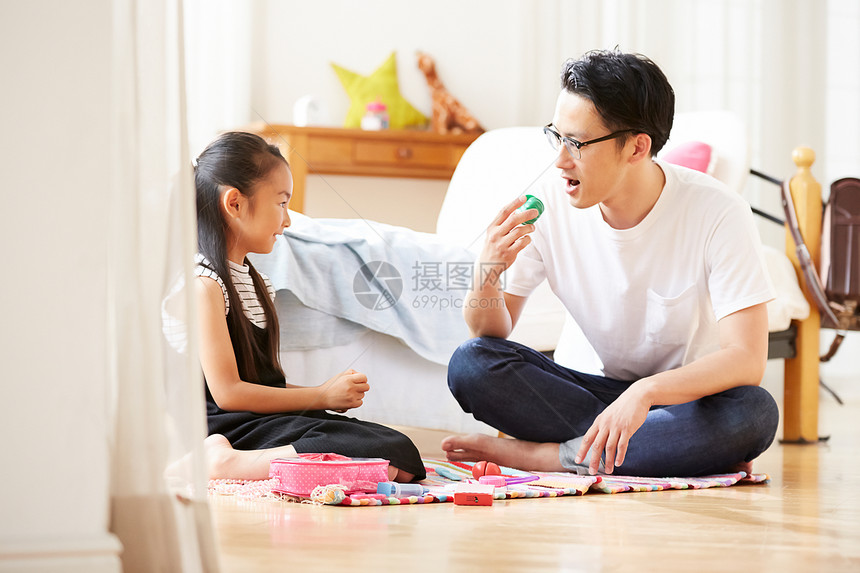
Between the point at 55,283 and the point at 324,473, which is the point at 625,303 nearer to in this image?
the point at 324,473

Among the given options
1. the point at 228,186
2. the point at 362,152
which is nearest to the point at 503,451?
the point at 228,186

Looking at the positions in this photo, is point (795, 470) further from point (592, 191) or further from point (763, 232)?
point (763, 232)

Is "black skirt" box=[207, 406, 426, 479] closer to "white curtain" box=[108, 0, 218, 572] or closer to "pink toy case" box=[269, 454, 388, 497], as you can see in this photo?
"pink toy case" box=[269, 454, 388, 497]

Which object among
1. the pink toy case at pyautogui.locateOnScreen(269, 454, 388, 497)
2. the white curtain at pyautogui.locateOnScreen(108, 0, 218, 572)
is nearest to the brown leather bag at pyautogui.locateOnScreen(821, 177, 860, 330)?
the pink toy case at pyautogui.locateOnScreen(269, 454, 388, 497)

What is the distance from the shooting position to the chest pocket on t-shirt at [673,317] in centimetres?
149

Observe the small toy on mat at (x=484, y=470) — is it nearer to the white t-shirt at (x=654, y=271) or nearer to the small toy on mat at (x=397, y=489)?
the small toy on mat at (x=397, y=489)

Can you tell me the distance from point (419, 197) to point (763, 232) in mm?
2223

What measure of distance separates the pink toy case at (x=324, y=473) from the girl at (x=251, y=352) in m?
0.03

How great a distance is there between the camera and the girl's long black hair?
4.53 feet

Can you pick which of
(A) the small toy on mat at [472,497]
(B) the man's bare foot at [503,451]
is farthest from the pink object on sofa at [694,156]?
(A) the small toy on mat at [472,497]

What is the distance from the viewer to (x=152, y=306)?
0.76m

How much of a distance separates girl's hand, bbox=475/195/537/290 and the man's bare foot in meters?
0.26

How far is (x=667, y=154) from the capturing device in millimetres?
2201

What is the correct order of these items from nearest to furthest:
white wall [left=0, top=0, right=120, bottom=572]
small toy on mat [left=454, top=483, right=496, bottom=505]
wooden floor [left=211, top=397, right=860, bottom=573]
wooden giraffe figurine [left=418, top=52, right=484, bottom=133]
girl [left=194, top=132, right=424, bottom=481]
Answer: white wall [left=0, top=0, right=120, bottom=572], wooden floor [left=211, top=397, right=860, bottom=573], small toy on mat [left=454, top=483, right=496, bottom=505], girl [left=194, top=132, right=424, bottom=481], wooden giraffe figurine [left=418, top=52, right=484, bottom=133]
